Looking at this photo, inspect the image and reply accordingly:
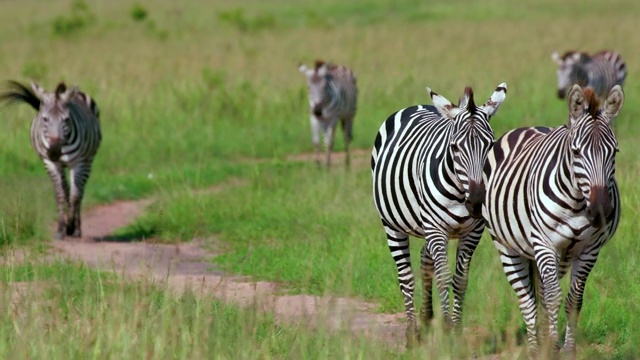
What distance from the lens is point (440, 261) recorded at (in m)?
6.54

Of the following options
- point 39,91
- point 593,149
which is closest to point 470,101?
point 593,149

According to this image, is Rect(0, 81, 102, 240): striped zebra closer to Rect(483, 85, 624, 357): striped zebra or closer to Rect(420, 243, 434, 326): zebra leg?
Rect(420, 243, 434, 326): zebra leg

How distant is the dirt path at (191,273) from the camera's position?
634 centimetres

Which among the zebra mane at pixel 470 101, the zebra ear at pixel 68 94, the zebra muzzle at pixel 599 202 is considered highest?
the zebra ear at pixel 68 94

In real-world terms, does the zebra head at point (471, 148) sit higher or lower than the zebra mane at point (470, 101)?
lower

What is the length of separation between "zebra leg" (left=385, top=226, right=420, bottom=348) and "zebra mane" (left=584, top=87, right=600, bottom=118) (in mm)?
1980

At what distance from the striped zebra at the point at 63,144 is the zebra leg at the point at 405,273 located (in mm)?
5139

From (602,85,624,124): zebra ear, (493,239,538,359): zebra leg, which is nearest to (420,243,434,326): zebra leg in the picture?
(493,239,538,359): zebra leg

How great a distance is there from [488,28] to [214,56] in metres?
9.83

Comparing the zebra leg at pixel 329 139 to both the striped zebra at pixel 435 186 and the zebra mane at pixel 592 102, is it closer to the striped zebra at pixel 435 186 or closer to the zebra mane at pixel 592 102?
the striped zebra at pixel 435 186

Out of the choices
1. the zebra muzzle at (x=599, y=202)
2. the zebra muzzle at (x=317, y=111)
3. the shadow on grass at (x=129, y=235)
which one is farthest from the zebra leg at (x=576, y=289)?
the zebra muzzle at (x=317, y=111)

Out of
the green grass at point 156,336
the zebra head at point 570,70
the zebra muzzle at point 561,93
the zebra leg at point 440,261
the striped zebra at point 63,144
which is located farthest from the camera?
the zebra head at point 570,70

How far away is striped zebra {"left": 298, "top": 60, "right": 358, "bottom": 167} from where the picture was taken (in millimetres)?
16297

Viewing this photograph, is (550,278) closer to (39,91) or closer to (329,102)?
(39,91)
